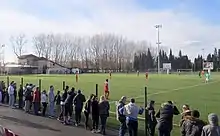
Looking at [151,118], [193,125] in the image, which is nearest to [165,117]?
[151,118]

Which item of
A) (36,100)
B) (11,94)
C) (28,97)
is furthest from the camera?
(11,94)

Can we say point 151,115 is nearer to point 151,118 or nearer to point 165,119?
point 151,118

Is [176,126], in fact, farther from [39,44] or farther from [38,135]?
[39,44]

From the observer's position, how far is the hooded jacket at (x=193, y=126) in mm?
8906

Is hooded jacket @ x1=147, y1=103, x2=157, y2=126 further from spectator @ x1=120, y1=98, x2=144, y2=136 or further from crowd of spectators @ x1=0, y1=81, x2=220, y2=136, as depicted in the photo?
spectator @ x1=120, y1=98, x2=144, y2=136

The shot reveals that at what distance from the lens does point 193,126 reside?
900 centimetres

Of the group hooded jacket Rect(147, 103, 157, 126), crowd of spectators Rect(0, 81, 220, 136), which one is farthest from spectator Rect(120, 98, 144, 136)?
hooded jacket Rect(147, 103, 157, 126)

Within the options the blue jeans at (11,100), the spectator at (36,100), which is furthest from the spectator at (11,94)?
the spectator at (36,100)

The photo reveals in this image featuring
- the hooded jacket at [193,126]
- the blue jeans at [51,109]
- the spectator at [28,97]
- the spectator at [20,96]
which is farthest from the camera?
the spectator at [20,96]

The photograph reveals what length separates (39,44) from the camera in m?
155

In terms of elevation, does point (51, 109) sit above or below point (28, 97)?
below

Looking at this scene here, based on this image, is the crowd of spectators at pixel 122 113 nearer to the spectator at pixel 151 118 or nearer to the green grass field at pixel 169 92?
the spectator at pixel 151 118

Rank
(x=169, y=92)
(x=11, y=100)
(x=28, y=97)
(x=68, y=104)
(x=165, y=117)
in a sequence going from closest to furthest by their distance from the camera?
(x=165, y=117) < (x=68, y=104) < (x=28, y=97) < (x=11, y=100) < (x=169, y=92)

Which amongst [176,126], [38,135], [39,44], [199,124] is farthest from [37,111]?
[39,44]
